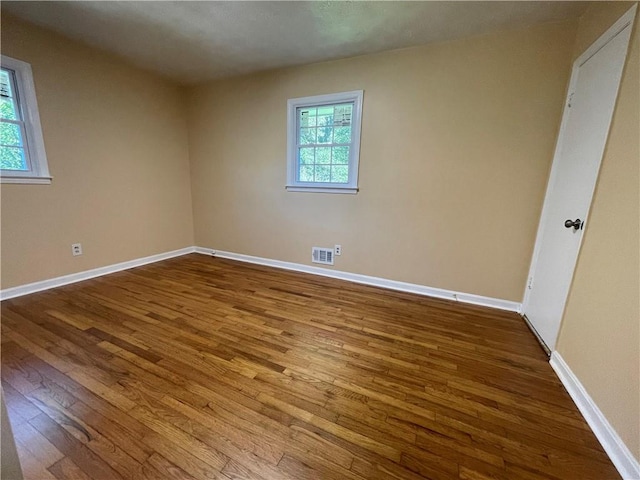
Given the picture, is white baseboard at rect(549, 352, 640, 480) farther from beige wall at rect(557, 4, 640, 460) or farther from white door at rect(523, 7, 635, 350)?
white door at rect(523, 7, 635, 350)

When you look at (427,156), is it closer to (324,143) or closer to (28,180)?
(324,143)

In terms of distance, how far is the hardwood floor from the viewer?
43.8 inches

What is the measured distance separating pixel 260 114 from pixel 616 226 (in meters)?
3.40

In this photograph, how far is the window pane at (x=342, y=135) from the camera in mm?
2996

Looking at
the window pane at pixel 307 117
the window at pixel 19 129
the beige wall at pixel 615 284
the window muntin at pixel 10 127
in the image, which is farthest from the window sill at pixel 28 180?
the beige wall at pixel 615 284

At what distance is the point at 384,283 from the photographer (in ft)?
10.0

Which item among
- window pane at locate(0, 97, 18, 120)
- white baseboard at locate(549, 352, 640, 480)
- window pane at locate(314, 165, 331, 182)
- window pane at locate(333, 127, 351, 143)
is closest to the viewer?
white baseboard at locate(549, 352, 640, 480)

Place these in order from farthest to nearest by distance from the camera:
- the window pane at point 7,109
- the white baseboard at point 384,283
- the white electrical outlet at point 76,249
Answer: the white electrical outlet at point 76,249 < the white baseboard at point 384,283 < the window pane at point 7,109

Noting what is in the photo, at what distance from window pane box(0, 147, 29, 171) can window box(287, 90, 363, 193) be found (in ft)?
8.44

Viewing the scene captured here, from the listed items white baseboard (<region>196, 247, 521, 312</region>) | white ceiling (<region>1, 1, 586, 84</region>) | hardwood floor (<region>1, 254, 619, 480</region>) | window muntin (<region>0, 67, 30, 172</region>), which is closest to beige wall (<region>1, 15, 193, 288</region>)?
window muntin (<region>0, 67, 30, 172</region>)

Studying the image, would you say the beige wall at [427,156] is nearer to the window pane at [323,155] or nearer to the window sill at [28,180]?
the window pane at [323,155]

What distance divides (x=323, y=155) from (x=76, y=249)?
2972 millimetres

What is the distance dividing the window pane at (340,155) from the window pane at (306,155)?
0.29 metres

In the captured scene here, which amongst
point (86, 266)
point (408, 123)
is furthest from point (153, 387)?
point (408, 123)
